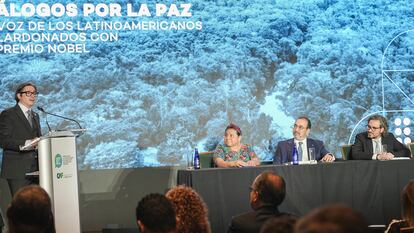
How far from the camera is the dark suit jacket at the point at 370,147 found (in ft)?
23.4

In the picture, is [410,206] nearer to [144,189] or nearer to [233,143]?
[233,143]

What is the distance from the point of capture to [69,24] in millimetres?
7594

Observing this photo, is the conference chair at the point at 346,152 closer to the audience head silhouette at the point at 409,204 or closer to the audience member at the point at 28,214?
the audience head silhouette at the point at 409,204

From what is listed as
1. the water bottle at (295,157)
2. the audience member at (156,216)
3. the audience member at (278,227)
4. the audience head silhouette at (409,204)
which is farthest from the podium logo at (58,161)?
the audience member at (278,227)

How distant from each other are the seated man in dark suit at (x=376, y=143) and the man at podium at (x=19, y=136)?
3.25 m

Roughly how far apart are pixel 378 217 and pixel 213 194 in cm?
165

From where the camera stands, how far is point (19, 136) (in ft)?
20.7

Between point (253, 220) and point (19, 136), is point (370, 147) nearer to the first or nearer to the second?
point (19, 136)

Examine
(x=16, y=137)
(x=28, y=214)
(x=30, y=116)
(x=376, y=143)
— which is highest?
(x=30, y=116)

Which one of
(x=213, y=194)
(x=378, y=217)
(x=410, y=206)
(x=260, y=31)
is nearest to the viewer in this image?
(x=410, y=206)

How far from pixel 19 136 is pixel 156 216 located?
3.79 m

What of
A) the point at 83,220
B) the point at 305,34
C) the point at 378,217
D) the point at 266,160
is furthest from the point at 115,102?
the point at 378,217

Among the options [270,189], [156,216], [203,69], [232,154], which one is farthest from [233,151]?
[156,216]

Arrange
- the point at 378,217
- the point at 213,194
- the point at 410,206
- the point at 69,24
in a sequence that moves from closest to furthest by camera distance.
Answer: the point at 410,206 → the point at 213,194 → the point at 378,217 → the point at 69,24
